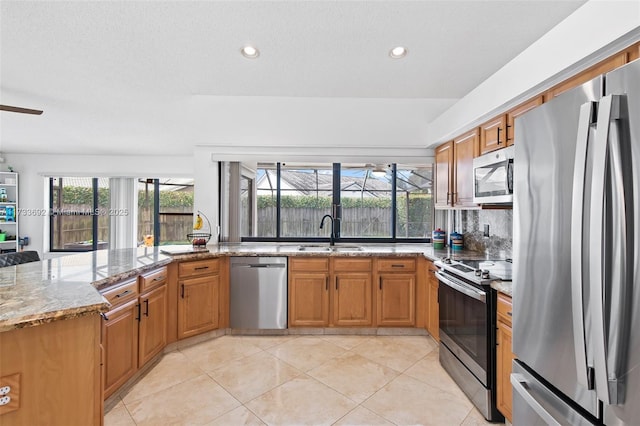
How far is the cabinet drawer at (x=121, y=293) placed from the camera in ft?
6.31

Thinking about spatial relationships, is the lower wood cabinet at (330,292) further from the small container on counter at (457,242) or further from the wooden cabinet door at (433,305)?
the small container on counter at (457,242)

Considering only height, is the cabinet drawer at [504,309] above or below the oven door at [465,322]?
above

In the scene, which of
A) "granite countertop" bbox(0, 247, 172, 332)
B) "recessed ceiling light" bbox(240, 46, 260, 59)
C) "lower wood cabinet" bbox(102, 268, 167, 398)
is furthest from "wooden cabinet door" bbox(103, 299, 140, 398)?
"recessed ceiling light" bbox(240, 46, 260, 59)

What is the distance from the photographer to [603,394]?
3.00ft

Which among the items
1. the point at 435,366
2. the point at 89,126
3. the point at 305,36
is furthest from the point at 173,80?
the point at 435,366

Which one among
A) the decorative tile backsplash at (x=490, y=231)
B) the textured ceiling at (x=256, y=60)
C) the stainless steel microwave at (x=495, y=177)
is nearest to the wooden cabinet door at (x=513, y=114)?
the stainless steel microwave at (x=495, y=177)

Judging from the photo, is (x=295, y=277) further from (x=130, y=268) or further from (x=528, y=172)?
(x=528, y=172)

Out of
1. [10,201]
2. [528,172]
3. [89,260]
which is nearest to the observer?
[528,172]

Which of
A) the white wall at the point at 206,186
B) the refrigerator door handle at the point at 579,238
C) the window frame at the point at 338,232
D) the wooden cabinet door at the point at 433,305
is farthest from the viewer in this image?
the window frame at the point at 338,232

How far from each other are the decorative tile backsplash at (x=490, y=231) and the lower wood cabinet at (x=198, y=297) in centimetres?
282

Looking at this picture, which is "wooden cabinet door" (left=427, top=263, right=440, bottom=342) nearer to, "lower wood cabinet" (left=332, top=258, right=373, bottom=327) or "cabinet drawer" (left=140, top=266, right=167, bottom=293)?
"lower wood cabinet" (left=332, top=258, right=373, bottom=327)

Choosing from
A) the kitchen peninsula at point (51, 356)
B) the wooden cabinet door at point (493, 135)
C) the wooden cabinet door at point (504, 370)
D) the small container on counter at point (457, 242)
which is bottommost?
the wooden cabinet door at point (504, 370)

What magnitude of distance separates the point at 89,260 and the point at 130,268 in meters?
0.52

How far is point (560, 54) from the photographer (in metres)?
1.66
